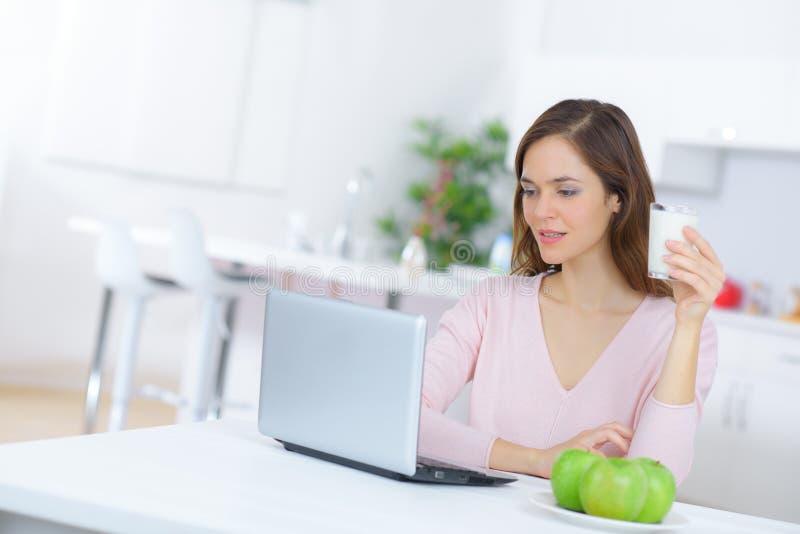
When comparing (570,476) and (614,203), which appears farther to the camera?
(614,203)

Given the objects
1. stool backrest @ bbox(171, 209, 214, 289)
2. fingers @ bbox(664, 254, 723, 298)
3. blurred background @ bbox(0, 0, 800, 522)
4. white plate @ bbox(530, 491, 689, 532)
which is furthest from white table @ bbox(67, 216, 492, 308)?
white plate @ bbox(530, 491, 689, 532)

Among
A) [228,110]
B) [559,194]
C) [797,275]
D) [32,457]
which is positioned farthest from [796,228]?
[32,457]

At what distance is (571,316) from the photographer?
189 cm

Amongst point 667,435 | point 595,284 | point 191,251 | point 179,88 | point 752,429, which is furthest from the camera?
point 179,88

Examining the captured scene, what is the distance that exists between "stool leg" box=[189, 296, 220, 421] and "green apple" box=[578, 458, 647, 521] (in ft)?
9.44

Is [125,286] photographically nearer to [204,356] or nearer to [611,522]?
[204,356]

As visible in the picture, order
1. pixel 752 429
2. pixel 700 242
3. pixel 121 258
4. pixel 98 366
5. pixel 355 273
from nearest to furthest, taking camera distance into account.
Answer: pixel 700 242, pixel 355 273, pixel 121 258, pixel 752 429, pixel 98 366

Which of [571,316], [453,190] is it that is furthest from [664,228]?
[453,190]

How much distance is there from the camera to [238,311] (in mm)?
4336

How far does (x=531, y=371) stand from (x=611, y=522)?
2.39ft

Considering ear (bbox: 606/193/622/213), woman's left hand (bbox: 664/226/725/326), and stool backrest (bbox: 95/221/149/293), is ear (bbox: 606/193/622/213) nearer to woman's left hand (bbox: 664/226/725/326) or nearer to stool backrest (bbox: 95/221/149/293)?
woman's left hand (bbox: 664/226/725/326)

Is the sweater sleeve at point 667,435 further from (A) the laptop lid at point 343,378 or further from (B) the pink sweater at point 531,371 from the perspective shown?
(A) the laptop lid at point 343,378

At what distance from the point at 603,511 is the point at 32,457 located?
63cm

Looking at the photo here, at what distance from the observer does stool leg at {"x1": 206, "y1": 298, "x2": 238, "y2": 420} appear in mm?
3988
